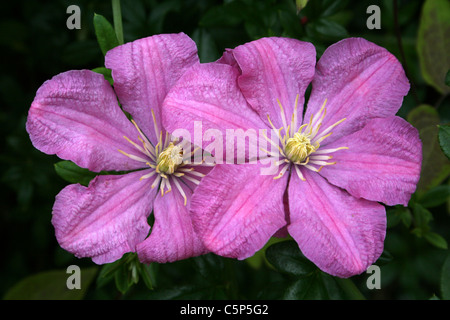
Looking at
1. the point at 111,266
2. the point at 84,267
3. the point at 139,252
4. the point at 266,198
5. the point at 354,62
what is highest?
the point at 354,62

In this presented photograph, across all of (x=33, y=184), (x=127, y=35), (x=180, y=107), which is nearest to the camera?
(x=180, y=107)

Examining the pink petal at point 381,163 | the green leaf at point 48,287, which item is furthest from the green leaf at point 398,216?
the green leaf at point 48,287

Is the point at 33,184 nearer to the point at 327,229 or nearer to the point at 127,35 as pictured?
the point at 127,35

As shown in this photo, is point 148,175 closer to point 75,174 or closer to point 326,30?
point 75,174

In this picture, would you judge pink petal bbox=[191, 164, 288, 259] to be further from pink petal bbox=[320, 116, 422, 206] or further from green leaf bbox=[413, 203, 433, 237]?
green leaf bbox=[413, 203, 433, 237]

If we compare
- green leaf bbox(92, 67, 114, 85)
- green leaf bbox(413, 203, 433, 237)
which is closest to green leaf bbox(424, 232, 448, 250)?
green leaf bbox(413, 203, 433, 237)

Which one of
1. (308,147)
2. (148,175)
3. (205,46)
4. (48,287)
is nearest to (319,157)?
(308,147)

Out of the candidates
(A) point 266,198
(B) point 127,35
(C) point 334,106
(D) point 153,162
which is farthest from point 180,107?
(B) point 127,35

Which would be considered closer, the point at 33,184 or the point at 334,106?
the point at 334,106
